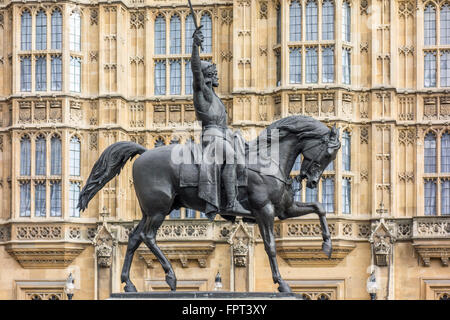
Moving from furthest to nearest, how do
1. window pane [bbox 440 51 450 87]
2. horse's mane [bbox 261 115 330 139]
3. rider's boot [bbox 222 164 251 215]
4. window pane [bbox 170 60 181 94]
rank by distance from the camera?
window pane [bbox 170 60 181 94], window pane [bbox 440 51 450 87], horse's mane [bbox 261 115 330 139], rider's boot [bbox 222 164 251 215]

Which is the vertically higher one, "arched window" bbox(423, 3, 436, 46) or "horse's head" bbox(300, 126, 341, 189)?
"arched window" bbox(423, 3, 436, 46)

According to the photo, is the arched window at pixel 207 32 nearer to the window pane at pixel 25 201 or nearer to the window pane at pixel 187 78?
the window pane at pixel 187 78

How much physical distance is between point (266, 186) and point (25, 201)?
66.6ft

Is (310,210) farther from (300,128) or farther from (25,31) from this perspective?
(25,31)

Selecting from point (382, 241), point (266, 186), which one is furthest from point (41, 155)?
point (266, 186)

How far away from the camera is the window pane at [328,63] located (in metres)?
32.9

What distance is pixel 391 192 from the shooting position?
1283 inches

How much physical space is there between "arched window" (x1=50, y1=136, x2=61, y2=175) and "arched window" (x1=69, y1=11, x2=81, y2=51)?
2971mm

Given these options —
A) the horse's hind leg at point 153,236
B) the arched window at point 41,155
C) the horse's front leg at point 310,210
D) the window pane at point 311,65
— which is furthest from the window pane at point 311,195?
the horse's hind leg at point 153,236

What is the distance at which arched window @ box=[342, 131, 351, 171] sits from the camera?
32.8 m

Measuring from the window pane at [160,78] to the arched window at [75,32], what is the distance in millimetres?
2570

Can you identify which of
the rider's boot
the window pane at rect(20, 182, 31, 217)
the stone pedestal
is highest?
the rider's boot

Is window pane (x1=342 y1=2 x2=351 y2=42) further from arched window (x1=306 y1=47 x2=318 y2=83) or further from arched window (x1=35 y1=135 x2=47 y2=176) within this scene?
arched window (x1=35 y1=135 x2=47 y2=176)

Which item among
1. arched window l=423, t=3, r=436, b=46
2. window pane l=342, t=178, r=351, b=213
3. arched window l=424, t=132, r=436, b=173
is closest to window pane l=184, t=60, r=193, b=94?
window pane l=342, t=178, r=351, b=213
